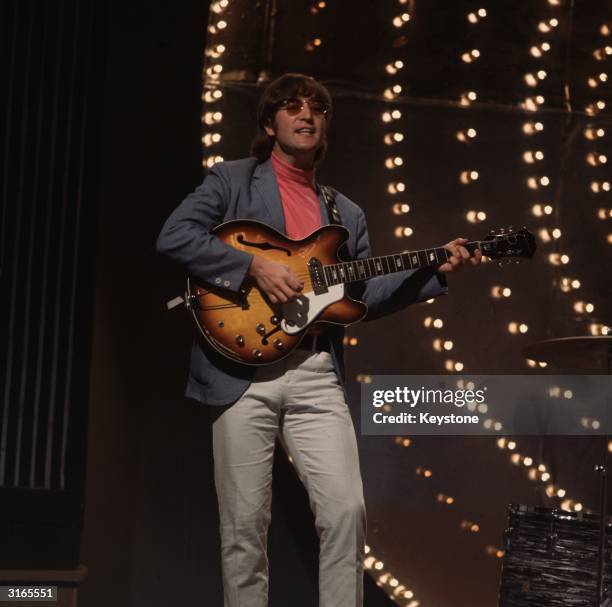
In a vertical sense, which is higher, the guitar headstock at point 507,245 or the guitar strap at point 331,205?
the guitar strap at point 331,205

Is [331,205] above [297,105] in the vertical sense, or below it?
below

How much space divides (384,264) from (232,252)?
402mm

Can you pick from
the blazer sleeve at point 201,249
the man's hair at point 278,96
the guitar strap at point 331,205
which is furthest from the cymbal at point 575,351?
the blazer sleeve at point 201,249

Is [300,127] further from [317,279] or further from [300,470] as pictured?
[300,470]

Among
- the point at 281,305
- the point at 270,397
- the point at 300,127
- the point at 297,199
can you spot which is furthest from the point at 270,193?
the point at 270,397

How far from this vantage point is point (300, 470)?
2545mm

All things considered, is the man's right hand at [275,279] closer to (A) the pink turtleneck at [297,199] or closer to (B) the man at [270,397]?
(B) the man at [270,397]

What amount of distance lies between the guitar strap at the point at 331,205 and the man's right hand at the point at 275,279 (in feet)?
0.83

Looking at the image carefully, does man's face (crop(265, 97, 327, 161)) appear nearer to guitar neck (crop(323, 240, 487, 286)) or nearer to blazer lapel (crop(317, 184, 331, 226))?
blazer lapel (crop(317, 184, 331, 226))

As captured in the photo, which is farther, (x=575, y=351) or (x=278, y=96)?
(x=575, y=351)

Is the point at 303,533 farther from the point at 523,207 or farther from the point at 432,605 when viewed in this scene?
the point at 523,207

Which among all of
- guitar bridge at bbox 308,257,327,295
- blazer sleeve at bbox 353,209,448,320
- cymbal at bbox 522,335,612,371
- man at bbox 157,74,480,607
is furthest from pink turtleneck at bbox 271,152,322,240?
cymbal at bbox 522,335,612,371

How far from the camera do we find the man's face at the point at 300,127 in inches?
108

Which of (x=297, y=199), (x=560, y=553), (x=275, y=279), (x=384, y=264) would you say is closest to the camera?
(x=275, y=279)
